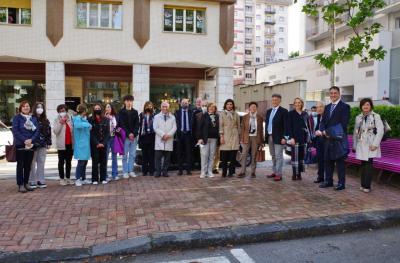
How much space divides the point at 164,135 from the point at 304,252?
4971 mm

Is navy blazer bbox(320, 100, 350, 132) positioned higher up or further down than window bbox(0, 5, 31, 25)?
further down

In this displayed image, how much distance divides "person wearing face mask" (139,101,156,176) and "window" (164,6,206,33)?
10.0 meters

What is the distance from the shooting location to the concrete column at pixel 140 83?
18281mm

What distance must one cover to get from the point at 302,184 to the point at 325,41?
129 ft

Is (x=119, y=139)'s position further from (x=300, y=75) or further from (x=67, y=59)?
(x=300, y=75)

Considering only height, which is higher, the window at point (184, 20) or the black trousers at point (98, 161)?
the window at point (184, 20)

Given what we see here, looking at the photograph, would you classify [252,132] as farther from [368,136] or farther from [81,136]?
[81,136]

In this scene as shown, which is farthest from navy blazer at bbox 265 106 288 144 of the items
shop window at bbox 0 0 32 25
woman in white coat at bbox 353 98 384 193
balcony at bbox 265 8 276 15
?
balcony at bbox 265 8 276 15

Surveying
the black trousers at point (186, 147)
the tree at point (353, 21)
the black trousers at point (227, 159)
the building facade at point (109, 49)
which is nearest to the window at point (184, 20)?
the building facade at point (109, 49)

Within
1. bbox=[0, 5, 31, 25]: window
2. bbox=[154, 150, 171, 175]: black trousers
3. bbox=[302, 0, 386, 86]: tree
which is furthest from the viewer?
bbox=[0, 5, 31, 25]: window

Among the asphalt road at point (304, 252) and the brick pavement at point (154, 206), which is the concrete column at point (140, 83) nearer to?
the brick pavement at point (154, 206)

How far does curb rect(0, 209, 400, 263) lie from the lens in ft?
15.0

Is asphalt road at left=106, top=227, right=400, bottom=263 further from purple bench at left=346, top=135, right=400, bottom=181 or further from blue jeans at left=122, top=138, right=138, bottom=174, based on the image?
blue jeans at left=122, top=138, right=138, bottom=174

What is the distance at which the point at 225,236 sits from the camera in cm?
507
